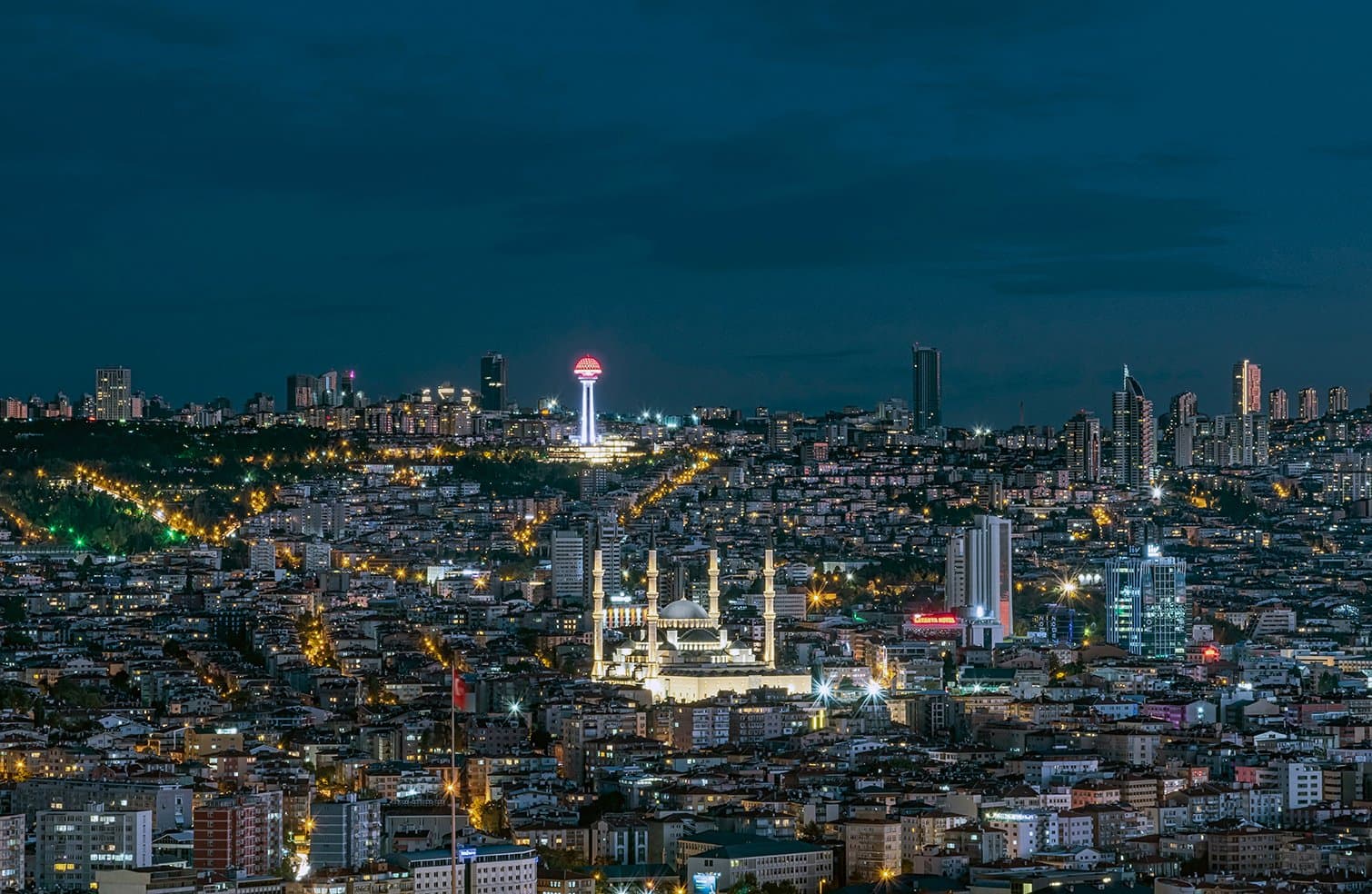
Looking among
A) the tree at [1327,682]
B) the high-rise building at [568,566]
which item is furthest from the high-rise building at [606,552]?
the tree at [1327,682]

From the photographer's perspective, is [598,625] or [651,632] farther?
[598,625]

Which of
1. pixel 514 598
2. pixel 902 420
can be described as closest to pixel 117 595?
pixel 514 598

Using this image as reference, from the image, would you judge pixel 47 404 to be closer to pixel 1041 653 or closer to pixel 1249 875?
pixel 1041 653

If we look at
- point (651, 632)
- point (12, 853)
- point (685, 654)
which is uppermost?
point (651, 632)

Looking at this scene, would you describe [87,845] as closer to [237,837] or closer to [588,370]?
[237,837]

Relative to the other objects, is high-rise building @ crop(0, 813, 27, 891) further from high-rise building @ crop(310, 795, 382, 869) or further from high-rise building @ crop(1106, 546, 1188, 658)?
high-rise building @ crop(1106, 546, 1188, 658)

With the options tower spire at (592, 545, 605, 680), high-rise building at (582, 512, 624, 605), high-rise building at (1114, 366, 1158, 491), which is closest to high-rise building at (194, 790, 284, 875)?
tower spire at (592, 545, 605, 680)

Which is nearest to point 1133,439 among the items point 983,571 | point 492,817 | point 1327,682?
point 983,571
